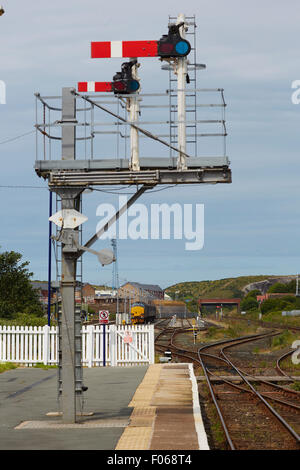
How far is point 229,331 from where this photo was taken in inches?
2334

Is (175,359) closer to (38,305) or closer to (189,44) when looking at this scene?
(38,305)

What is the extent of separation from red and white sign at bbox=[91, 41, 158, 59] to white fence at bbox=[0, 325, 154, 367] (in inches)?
600

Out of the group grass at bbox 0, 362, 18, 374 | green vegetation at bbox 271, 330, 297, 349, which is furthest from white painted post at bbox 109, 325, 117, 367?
green vegetation at bbox 271, 330, 297, 349

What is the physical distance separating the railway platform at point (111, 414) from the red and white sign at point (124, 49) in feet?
22.3

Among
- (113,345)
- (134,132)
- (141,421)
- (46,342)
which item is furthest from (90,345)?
(134,132)

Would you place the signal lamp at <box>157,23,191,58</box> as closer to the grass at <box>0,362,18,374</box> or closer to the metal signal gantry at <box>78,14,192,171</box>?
the metal signal gantry at <box>78,14,192,171</box>

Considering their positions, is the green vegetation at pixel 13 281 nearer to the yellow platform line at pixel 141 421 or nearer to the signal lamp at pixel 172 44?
the yellow platform line at pixel 141 421

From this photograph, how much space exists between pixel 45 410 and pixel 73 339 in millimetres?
2527

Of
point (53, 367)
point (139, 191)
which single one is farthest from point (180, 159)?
point (53, 367)

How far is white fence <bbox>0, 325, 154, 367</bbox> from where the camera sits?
2731 centimetres

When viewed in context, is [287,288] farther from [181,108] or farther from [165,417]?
[165,417]

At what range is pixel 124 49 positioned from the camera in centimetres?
1353

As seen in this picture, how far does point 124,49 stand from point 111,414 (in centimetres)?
711

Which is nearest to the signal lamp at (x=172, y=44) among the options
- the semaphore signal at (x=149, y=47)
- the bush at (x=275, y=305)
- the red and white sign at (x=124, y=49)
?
the semaphore signal at (x=149, y=47)
